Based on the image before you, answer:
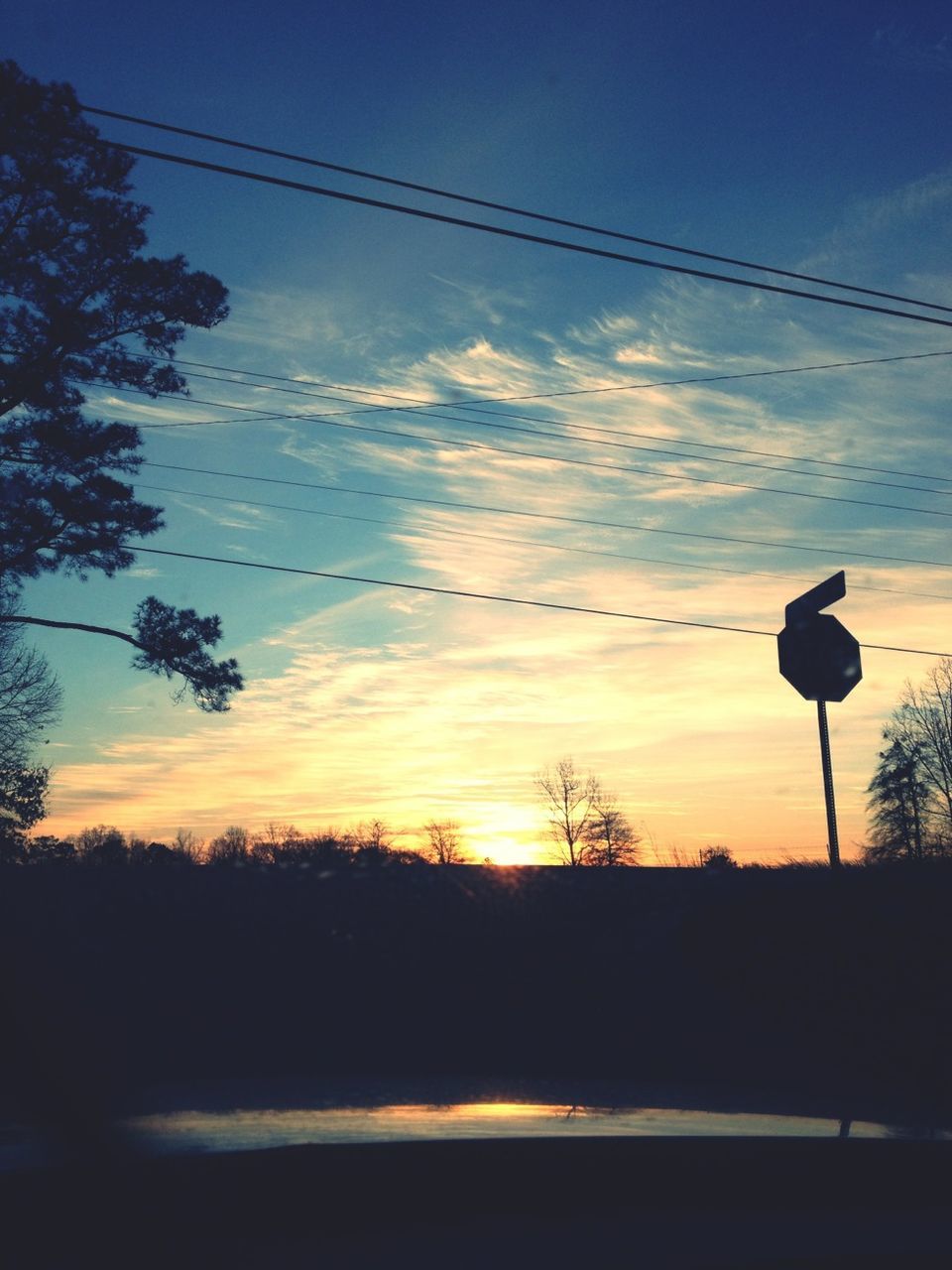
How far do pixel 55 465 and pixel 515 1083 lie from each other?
20.2m

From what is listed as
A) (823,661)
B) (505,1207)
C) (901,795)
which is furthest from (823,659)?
(901,795)

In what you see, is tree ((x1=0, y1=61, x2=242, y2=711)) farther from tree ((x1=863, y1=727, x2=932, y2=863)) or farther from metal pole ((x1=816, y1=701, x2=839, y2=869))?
tree ((x1=863, y1=727, x2=932, y2=863))

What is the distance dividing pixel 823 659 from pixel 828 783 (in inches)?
49.3

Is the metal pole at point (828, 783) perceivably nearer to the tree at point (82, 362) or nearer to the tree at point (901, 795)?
the tree at point (82, 362)

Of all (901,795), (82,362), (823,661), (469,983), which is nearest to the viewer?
(823,661)

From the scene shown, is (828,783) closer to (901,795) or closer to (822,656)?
(822,656)

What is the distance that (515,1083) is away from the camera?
4020 mm

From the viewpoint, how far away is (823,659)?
34.5ft

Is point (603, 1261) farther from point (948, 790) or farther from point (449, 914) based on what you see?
point (948, 790)

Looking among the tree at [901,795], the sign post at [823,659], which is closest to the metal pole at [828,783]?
Answer: the sign post at [823,659]

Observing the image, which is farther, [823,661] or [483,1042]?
[823,661]

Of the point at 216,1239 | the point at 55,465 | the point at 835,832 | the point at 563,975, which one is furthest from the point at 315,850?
the point at 216,1239

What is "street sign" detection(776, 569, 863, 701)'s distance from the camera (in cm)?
1042

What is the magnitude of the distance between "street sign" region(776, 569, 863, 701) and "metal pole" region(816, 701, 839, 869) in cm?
30
